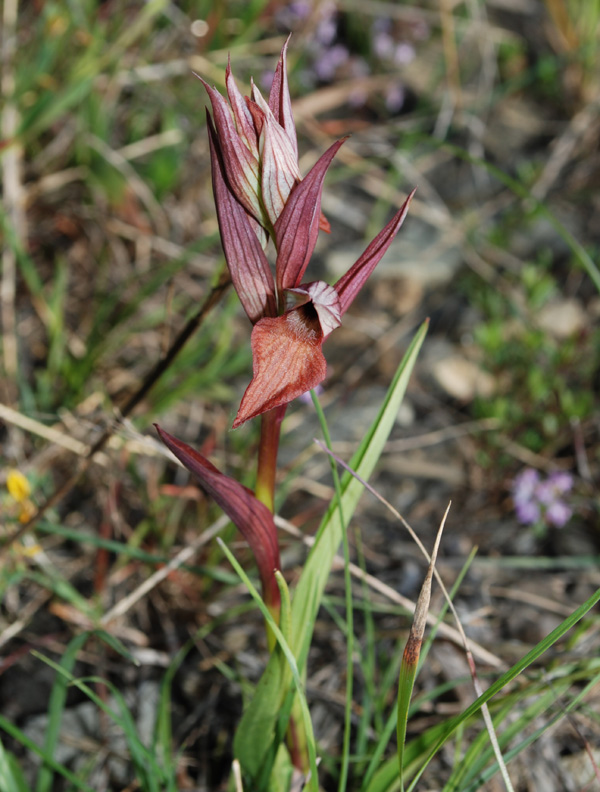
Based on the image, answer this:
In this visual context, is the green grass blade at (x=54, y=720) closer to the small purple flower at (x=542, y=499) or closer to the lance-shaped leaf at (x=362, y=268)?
the lance-shaped leaf at (x=362, y=268)

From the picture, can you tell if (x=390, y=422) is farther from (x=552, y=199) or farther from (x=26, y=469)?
(x=552, y=199)

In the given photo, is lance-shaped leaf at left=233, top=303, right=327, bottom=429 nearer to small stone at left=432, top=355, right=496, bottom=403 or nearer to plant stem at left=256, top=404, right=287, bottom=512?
plant stem at left=256, top=404, right=287, bottom=512

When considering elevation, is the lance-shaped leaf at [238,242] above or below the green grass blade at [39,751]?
above

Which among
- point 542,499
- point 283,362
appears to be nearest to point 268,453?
point 283,362

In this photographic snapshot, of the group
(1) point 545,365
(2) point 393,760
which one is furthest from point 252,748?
(1) point 545,365

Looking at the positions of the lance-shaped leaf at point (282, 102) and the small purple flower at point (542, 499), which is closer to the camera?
the lance-shaped leaf at point (282, 102)

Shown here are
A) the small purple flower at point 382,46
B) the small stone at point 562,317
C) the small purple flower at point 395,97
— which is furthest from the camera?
the small purple flower at point 382,46

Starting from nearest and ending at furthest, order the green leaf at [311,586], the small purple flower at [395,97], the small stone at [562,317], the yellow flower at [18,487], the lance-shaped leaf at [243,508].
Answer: the lance-shaped leaf at [243,508] < the green leaf at [311,586] < the yellow flower at [18,487] < the small stone at [562,317] < the small purple flower at [395,97]

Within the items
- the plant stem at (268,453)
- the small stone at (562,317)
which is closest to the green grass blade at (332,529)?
the plant stem at (268,453)
